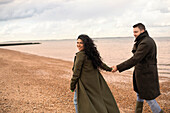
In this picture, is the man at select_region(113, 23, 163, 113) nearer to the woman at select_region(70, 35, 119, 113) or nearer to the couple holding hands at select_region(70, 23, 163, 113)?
the couple holding hands at select_region(70, 23, 163, 113)

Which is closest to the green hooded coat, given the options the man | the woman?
the woman

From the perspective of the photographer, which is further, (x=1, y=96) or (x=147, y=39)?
(x=1, y=96)

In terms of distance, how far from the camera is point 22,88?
8297 mm

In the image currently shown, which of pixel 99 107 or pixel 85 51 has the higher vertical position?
pixel 85 51

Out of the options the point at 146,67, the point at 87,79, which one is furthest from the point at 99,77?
the point at 146,67

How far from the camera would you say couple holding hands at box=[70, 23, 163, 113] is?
150 inches

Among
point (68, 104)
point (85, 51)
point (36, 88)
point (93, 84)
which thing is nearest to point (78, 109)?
point (93, 84)

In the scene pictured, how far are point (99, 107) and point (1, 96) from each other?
15.4 ft

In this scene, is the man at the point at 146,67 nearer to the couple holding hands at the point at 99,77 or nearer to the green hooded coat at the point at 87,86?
the couple holding hands at the point at 99,77

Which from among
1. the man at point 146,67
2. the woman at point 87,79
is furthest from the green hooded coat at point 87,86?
the man at point 146,67

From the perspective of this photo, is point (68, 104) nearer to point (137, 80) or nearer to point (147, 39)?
point (137, 80)

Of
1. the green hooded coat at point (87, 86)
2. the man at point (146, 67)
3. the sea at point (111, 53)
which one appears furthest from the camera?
the sea at point (111, 53)

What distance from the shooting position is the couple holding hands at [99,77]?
3811mm

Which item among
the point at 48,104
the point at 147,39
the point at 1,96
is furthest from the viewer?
the point at 1,96
